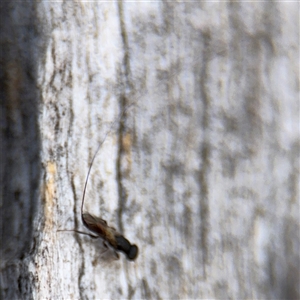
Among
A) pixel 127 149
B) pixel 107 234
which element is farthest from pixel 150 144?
pixel 107 234

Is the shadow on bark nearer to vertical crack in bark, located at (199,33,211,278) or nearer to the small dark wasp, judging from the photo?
the small dark wasp

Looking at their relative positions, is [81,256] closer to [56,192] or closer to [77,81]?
[56,192]

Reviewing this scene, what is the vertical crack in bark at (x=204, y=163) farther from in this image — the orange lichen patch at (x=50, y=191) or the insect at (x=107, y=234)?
the orange lichen patch at (x=50, y=191)

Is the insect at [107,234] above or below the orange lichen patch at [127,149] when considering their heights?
below

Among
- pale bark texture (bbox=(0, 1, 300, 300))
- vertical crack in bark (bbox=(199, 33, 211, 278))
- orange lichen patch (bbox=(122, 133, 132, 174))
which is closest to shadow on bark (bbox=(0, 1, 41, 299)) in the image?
pale bark texture (bbox=(0, 1, 300, 300))

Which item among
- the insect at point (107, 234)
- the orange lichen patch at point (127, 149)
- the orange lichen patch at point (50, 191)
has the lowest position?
the insect at point (107, 234)

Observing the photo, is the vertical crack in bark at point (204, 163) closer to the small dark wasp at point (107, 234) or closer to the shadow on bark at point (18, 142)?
the small dark wasp at point (107, 234)

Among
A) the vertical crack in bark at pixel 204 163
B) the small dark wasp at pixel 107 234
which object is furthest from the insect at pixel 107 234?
the vertical crack in bark at pixel 204 163

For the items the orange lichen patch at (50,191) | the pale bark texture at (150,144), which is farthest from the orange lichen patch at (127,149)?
the orange lichen patch at (50,191)
